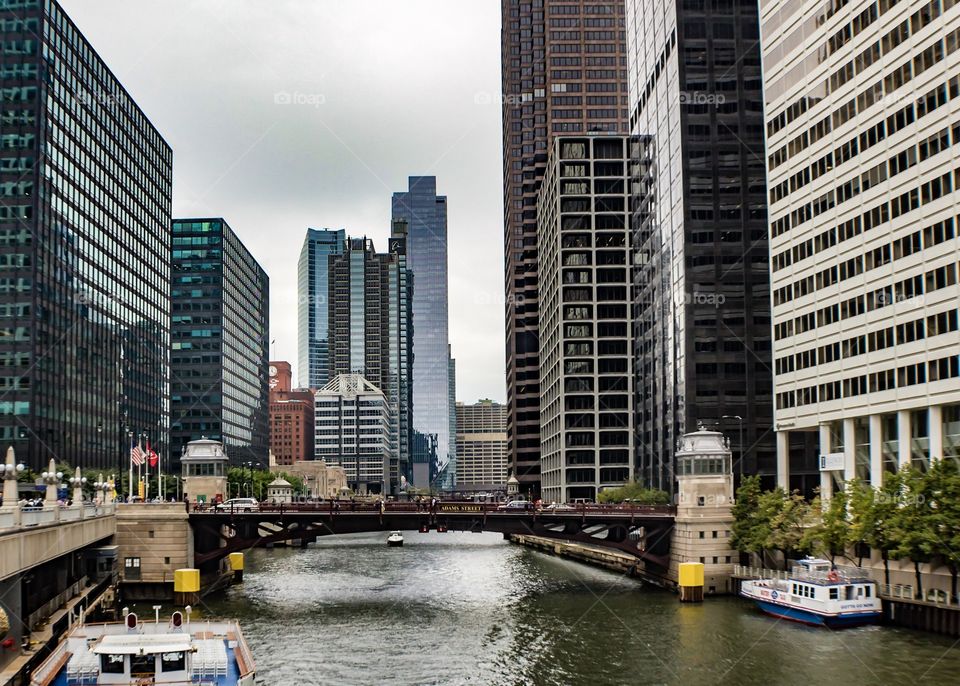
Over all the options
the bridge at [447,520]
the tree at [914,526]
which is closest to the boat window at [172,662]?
the tree at [914,526]

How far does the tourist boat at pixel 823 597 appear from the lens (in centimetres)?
6788

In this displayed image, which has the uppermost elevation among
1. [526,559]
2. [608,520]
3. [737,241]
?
[737,241]

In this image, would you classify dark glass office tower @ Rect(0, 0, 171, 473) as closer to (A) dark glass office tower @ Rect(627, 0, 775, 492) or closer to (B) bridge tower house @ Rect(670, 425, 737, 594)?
(A) dark glass office tower @ Rect(627, 0, 775, 492)

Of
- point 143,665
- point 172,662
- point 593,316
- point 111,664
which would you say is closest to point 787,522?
point 172,662

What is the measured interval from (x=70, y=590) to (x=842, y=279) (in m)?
65.7

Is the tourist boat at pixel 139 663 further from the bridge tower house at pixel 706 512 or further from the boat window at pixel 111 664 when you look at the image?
the bridge tower house at pixel 706 512

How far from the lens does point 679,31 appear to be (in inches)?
5531

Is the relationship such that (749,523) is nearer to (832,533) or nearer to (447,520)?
(832,533)

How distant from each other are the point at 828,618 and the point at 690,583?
49.5 feet

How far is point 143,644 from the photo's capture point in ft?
139

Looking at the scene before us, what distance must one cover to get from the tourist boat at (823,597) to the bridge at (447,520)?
17.5 m

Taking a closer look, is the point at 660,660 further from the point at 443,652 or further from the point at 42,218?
the point at 42,218

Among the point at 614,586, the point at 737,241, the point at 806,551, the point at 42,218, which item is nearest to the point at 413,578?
the point at 614,586

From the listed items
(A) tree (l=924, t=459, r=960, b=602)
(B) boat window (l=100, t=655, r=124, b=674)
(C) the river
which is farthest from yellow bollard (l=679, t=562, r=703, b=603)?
(B) boat window (l=100, t=655, r=124, b=674)
